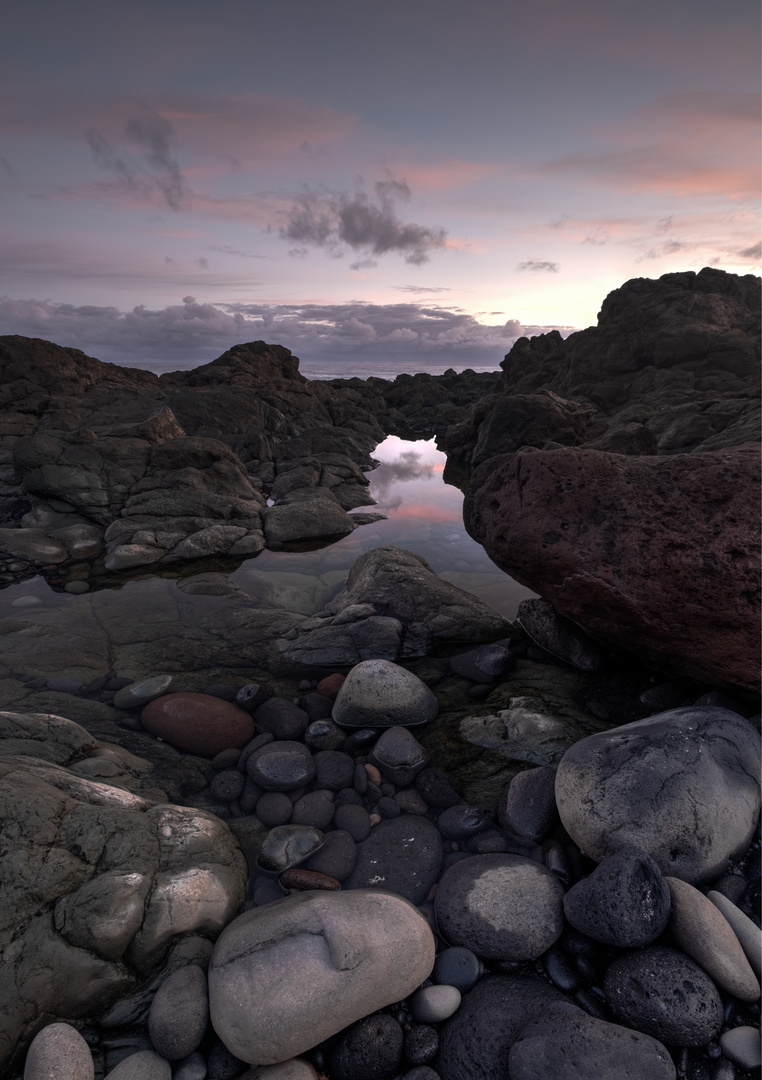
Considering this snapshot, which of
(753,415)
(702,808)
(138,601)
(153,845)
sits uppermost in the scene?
(753,415)

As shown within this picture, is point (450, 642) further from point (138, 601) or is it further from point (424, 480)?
point (424, 480)

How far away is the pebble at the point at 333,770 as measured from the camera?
489cm

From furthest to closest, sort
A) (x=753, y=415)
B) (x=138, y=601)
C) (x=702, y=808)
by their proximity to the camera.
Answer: (x=753, y=415) < (x=138, y=601) < (x=702, y=808)

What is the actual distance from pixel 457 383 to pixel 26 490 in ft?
200

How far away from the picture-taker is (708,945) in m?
2.90

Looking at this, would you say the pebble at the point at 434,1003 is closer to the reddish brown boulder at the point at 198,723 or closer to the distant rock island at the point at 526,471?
the reddish brown boulder at the point at 198,723

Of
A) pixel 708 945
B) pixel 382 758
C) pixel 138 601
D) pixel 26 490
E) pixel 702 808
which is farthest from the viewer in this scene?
pixel 26 490

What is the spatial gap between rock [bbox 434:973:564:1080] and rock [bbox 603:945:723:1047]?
37 centimetres

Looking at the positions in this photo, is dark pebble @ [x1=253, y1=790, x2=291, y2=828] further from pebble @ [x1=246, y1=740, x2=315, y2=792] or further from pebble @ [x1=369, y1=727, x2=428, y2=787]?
pebble @ [x1=369, y1=727, x2=428, y2=787]

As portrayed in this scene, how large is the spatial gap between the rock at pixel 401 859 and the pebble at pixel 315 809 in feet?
1.28

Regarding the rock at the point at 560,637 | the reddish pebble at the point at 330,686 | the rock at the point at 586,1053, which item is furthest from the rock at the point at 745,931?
the reddish pebble at the point at 330,686

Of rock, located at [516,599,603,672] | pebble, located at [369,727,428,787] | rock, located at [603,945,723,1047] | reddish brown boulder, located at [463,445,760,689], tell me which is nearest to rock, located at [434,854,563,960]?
rock, located at [603,945,723,1047]

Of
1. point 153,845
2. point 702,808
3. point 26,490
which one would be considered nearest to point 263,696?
point 153,845

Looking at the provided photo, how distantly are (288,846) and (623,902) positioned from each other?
2487mm
